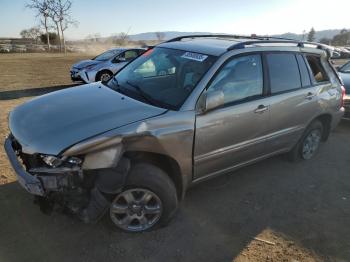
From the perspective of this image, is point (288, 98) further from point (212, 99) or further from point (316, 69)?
point (212, 99)

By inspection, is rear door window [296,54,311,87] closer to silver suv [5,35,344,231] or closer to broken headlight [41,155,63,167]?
silver suv [5,35,344,231]

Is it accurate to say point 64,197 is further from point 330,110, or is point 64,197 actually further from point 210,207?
point 330,110

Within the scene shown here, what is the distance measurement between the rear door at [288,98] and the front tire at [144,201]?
1.67 meters

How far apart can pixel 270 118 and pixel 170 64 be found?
1.38 metres

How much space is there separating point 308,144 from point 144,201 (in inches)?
123

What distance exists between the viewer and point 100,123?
9.76ft

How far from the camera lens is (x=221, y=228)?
11.4 feet

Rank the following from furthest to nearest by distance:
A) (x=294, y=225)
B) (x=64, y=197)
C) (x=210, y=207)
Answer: (x=210, y=207) → (x=294, y=225) → (x=64, y=197)

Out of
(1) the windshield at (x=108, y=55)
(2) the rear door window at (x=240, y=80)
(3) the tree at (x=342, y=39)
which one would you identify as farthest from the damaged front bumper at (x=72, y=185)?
(3) the tree at (x=342, y=39)

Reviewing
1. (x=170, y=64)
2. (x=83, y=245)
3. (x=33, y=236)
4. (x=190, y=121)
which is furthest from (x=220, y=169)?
(x=33, y=236)

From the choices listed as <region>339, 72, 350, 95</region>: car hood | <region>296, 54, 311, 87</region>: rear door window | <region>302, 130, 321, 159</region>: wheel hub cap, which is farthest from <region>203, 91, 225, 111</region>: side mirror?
<region>339, 72, 350, 95</region>: car hood

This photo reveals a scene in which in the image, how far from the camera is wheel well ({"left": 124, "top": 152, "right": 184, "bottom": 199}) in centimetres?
316

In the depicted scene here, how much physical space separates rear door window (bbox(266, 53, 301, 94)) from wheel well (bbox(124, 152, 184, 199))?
166 centimetres

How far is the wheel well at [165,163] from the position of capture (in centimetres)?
316
